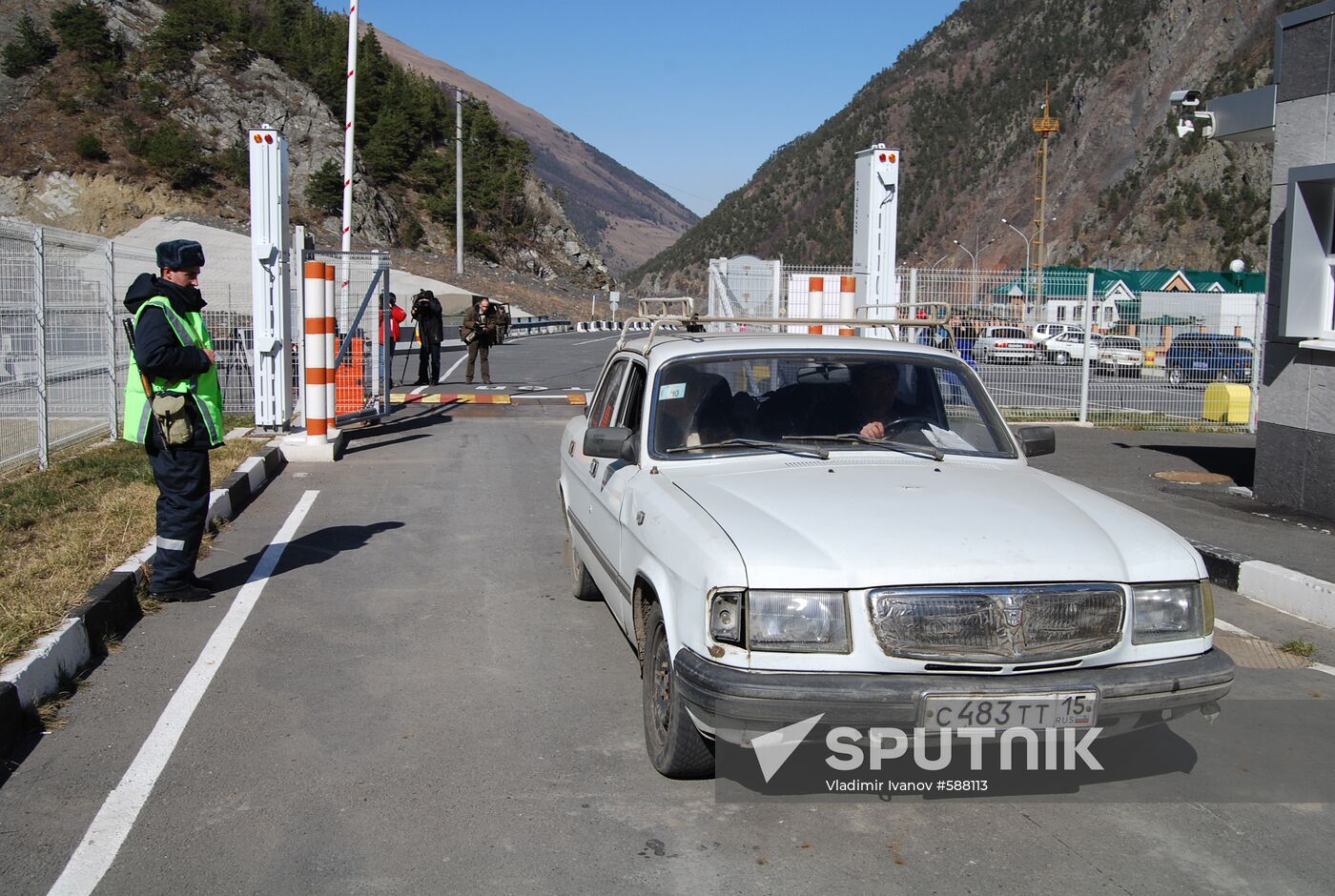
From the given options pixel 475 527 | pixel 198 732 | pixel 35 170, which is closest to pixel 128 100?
pixel 35 170

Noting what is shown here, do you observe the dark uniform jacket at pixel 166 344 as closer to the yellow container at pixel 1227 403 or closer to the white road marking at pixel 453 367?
the yellow container at pixel 1227 403

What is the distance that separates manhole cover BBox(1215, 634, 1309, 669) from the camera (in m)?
6.29

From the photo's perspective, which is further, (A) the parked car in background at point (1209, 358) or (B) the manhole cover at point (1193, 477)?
(A) the parked car in background at point (1209, 358)

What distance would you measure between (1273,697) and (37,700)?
564 cm

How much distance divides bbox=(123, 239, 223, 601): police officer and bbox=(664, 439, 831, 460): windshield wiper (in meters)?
3.11

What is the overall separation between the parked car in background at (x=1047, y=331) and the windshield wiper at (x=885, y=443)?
49.7ft

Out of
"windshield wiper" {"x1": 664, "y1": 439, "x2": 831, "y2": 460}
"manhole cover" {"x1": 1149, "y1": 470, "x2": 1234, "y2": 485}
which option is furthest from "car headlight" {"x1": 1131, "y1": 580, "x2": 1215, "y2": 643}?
"manhole cover" {"x1": 1149, "y1": 470, "x2": 1234, "y2": 485}

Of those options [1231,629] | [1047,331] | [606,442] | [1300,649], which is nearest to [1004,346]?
[1047,331]

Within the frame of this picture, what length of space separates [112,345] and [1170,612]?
12.6 m

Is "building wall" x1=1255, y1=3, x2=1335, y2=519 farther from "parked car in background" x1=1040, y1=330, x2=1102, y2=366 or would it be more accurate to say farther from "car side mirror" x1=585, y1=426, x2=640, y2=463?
"parked car in background" x1=1040, y1=330, x2=1102, y2=366

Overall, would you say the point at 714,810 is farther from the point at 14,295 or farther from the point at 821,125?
the point at 821,125

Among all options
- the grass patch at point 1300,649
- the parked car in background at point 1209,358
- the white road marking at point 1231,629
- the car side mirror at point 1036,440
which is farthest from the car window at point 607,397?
the parked car in background at point 1209,358

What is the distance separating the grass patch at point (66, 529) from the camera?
6039 mm

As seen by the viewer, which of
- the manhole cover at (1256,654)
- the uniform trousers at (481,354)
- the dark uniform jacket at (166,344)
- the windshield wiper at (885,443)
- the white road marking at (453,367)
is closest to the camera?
the windshield wiper at (885,443)
